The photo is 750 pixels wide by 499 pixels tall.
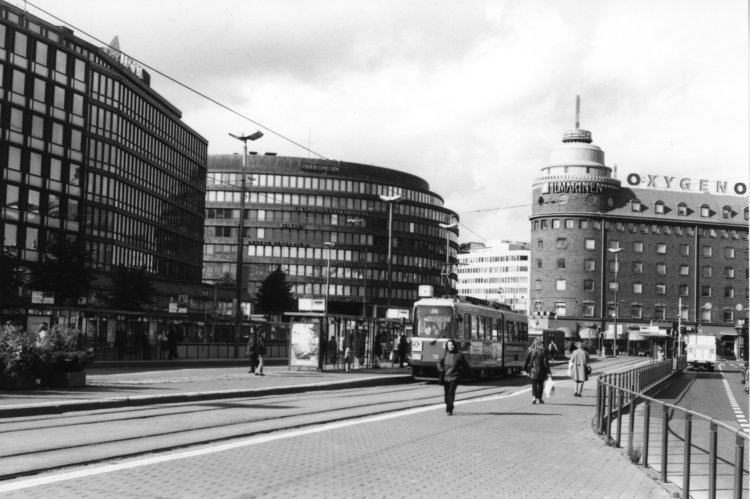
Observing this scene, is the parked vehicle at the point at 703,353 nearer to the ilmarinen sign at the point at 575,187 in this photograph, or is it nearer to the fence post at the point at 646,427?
the ilmarinen sign at the point at 575,187

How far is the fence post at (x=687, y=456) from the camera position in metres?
10.1

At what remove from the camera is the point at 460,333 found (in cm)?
3600

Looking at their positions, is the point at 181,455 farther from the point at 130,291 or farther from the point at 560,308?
the point at 560,308

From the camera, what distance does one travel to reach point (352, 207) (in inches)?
4980

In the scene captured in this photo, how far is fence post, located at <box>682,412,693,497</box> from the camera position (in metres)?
10.1

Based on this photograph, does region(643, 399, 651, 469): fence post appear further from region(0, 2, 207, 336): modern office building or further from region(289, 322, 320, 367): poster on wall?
region(0, 2, 207, 336): modern office building

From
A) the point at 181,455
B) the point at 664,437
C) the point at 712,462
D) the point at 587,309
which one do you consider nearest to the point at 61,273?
the point at 181,455

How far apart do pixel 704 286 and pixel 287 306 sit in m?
56.4

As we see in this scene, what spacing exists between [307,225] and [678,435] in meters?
114

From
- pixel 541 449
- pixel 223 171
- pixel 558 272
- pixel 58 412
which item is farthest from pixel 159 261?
pixel 541 449

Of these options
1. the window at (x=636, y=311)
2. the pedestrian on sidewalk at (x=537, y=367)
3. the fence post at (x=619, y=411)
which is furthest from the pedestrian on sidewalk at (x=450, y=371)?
the window at (x=636, y=311)

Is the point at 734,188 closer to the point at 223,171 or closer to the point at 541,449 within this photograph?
the point at 223,171

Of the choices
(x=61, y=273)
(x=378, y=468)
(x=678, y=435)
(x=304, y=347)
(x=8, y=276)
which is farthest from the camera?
(x=61, y=273)

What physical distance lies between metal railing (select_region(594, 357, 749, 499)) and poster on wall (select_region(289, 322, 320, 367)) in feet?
57.3
